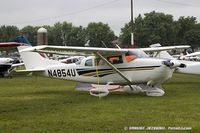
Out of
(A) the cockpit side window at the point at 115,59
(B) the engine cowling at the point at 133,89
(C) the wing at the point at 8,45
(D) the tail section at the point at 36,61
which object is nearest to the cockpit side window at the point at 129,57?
(A) the cockpit side window at the point at 115,59

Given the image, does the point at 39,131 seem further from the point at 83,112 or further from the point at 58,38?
the point at 58,38

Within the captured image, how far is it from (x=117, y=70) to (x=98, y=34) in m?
93.0

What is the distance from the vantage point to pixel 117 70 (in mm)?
16188

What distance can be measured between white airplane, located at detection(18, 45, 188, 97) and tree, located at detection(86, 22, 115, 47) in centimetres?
8802

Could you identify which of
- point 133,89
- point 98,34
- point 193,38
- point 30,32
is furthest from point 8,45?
point 30,32

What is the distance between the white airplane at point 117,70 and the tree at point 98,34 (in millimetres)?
88021

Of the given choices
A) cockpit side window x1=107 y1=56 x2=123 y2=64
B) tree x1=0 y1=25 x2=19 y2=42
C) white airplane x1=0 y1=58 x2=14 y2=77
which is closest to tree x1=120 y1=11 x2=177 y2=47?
tree x1=0 y1=25 x2=19 y2=42

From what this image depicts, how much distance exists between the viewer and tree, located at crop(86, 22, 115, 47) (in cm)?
10694

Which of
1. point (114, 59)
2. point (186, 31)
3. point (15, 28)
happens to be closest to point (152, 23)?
point (186, 31)

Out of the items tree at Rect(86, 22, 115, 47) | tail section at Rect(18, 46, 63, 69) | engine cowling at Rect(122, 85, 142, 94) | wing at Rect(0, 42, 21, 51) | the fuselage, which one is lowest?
engine cowling at Rect(122, 85, 142, 94)

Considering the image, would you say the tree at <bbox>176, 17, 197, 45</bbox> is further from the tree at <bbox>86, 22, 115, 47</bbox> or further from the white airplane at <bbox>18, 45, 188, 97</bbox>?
the white airplane at <bbox>18, 45, 188, 97</bbox>

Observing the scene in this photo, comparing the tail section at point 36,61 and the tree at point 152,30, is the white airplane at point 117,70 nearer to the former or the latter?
the tail section at point 36,61

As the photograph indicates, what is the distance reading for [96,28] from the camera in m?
111

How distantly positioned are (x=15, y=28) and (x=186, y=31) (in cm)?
5150
